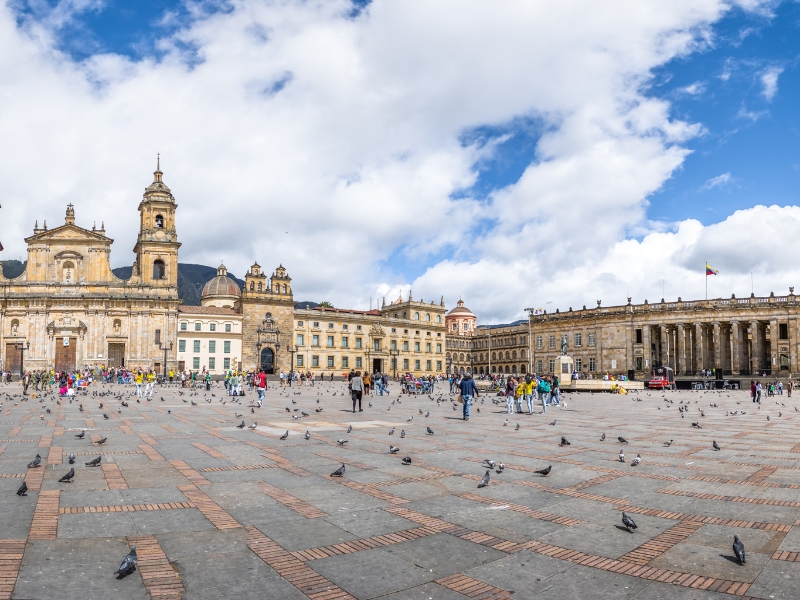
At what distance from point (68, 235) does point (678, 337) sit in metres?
72.1

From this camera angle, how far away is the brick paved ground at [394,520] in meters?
5.09

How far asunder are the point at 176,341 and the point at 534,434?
57.7m

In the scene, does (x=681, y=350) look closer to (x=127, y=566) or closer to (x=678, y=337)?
(x=678, y=337)

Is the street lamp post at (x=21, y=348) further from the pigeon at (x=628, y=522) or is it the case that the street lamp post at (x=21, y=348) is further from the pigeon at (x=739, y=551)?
the pigeon at (x=739, y=551)

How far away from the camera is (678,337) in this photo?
7488 cm

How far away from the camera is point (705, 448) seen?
12750 mm

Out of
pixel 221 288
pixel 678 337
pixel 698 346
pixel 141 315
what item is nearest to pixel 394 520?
pixel 141 315

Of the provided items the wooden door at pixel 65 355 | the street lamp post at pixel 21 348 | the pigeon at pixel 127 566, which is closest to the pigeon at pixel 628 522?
the pigeon at pixel 127 566

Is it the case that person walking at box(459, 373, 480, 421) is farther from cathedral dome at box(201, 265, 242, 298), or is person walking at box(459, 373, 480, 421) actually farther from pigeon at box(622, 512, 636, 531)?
cathedral dome at box(201, 265, 242, 298)

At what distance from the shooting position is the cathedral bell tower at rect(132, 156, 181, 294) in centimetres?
6585

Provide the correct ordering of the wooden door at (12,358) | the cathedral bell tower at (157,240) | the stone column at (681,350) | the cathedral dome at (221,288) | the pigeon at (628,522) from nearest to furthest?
1. the pigeon at (628,522)
2. the wooden door at (12,358)
3. the cathedral bell tower at (157,240)
4. the stone column at (681,350)
5. the cathedral dome at (221,288)

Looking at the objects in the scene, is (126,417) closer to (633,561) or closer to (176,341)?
(633,561)

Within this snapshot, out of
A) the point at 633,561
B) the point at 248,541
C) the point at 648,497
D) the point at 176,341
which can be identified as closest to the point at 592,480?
the point at 648,497

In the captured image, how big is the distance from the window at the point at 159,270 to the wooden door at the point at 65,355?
10.9 meters
